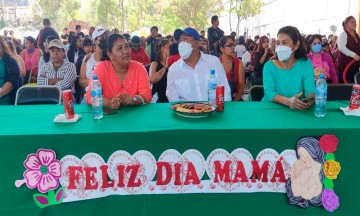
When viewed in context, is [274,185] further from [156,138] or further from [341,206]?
[156,138]

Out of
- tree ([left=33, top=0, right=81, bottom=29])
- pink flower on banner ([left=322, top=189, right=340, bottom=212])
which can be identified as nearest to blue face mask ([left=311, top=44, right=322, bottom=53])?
pink flower on banner ([left=322, top=189, right=340, bottom=212])

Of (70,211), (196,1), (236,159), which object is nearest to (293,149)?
(236,159)

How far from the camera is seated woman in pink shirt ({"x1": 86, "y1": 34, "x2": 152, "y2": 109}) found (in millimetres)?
2896

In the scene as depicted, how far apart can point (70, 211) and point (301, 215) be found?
4.57ft

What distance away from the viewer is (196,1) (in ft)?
90.2

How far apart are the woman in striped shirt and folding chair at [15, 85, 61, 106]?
91 centimetres

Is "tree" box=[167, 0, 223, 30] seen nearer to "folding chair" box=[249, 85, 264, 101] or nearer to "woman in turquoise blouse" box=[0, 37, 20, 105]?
"woman in turquoise blouse" box=[0, 37, 20, 105]

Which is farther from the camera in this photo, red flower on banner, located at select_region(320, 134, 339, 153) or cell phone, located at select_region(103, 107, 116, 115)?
cell phone, located at select_region(103, 107, 116, 115)

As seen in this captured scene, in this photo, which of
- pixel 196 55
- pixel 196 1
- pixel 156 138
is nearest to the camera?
pixel 156 138

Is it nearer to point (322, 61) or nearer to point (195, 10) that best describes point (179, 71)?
point (322, 61)

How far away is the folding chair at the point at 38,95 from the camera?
10.6 feet

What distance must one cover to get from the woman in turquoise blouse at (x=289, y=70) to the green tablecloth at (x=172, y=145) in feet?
2.27

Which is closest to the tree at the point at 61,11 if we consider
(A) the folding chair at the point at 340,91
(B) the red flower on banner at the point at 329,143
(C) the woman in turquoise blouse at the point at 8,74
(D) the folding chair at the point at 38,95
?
(C) the woman in turquoise blouse at the point at 8,74

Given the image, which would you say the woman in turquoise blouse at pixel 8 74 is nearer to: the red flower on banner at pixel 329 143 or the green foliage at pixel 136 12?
the red flower on banner at pixel 329 143
